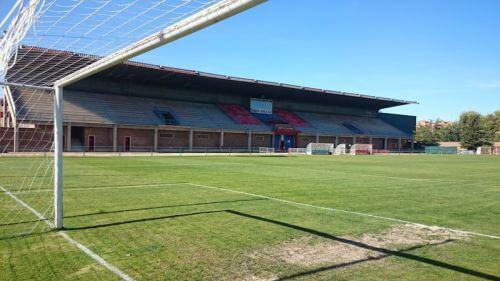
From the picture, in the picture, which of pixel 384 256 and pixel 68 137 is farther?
pixel 68 137

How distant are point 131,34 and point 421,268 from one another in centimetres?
541

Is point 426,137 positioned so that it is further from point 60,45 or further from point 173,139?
point 60,45

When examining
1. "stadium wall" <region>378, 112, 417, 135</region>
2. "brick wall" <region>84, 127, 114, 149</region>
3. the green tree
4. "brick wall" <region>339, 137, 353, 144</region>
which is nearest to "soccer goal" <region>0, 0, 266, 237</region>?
"brick wall" <region>84, 127, 114, 149</region>

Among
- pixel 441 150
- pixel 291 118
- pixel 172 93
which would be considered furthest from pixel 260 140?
Result: pixel 441 150

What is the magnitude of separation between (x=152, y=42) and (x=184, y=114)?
48495 mm

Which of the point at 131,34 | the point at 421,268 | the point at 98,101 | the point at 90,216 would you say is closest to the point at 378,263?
the point at 421,268

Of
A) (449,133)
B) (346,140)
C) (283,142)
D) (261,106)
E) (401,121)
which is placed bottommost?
(283,142)

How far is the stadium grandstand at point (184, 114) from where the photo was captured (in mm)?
41938

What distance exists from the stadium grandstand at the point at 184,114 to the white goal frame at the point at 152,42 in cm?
2387

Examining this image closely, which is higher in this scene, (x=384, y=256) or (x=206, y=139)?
(x=206, y=139)

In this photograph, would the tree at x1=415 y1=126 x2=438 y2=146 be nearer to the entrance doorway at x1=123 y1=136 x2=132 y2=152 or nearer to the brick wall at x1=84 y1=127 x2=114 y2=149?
the entrance doorway at x1=123 y1=136 x2=132 y2=152

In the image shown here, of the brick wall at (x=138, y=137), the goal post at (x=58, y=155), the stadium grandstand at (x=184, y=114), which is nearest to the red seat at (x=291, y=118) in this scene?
the stadium grandstand at (x=184, y=114)

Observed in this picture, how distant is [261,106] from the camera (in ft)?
213

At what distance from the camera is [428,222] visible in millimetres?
8734
